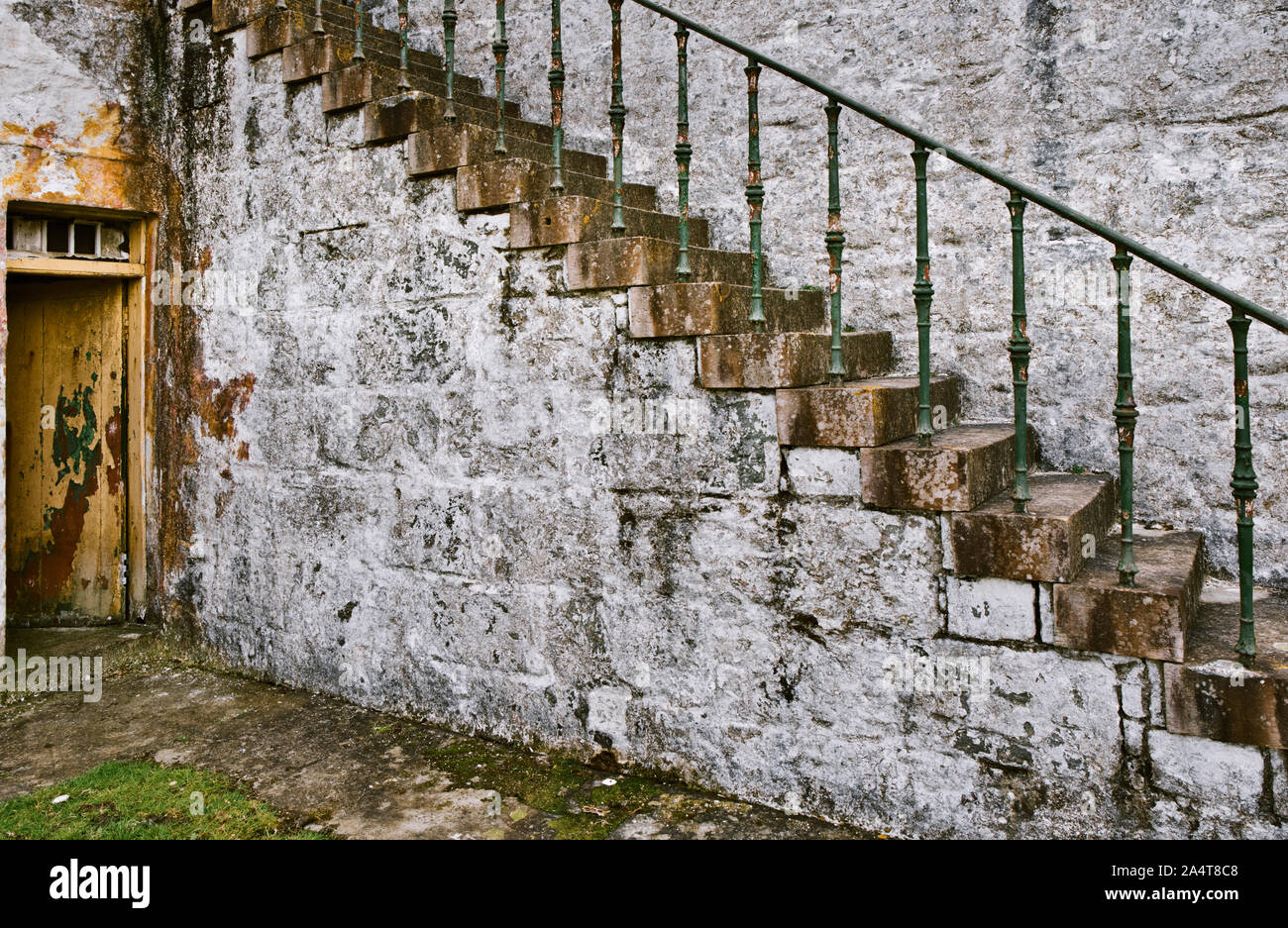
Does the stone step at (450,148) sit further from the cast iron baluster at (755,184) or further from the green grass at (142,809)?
the green grass at (142,809)

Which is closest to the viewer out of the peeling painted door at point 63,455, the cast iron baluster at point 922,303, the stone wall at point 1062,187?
the cast iron baluster at point 922,303

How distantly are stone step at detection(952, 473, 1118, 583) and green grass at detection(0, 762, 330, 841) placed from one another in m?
2.42

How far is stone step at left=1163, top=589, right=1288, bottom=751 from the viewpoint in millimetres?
2582

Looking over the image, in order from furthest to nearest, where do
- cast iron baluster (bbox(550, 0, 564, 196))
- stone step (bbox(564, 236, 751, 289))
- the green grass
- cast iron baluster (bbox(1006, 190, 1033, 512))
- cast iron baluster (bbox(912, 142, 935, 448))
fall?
cast iron baluster (bbox(550, 0, 564, 196))
stone step (bbox(564, 236, 751, 289))
the green grass
cast iron baluster (bbox(912, 142, 935, 448))
cast iron baluster (bbox(1006, 190, 1033, 512))

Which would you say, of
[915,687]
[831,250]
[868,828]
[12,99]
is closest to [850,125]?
[831,250]

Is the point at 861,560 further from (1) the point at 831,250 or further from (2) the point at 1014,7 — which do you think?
(2) the point at 1014,7

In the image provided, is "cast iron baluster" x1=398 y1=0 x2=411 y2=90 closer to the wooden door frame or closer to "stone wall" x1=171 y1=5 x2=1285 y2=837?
"stone wall" x1=171 y1=5 x2=1285 y2=837

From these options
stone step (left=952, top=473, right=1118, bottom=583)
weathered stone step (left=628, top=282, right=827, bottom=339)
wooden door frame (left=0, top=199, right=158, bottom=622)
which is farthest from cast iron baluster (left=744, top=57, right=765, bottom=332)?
wooden door frame (left=0, top=199, right=158, bottom=622)

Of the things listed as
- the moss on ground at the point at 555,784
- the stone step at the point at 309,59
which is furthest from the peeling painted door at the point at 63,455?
the moss on ground at the point at 555,784

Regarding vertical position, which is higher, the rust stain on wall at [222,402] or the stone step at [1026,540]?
the rust stain on wall at [222,402]

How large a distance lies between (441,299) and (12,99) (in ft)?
8.70

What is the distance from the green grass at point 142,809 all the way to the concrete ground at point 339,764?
0.29 feet

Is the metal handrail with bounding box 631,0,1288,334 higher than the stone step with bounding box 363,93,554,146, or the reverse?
the stone step with bounding box 363,93,554,146

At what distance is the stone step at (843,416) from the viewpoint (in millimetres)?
3197
